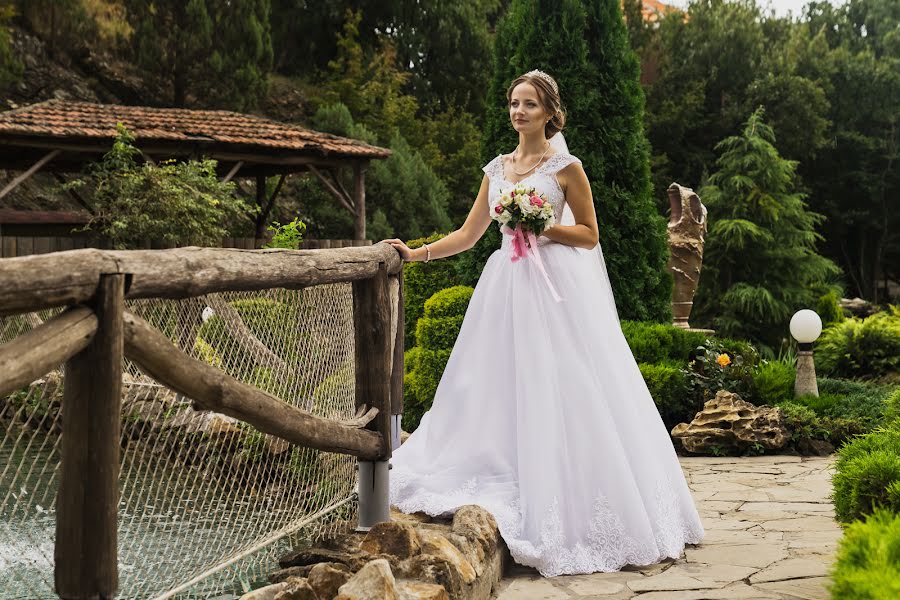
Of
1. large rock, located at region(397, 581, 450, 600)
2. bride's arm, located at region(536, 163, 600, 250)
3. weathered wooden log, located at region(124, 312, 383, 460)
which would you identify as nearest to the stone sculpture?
bride's arm, located at region(536, 163, 600, 250)

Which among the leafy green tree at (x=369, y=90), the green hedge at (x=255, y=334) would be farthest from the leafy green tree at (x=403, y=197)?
the green hedge at (x=255, y=334)

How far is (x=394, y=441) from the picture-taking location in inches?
194

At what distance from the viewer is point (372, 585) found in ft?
9.53

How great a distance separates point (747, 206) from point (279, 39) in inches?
653

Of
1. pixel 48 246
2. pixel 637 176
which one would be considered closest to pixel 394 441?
pixel 637 176

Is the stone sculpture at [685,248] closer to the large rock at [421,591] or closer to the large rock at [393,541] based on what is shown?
the large rock at [393,541]

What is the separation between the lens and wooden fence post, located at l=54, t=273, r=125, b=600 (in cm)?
221

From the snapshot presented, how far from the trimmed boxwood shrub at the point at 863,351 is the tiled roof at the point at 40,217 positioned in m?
13.6

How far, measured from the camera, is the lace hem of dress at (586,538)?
12.7 feet

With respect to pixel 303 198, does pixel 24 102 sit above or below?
above

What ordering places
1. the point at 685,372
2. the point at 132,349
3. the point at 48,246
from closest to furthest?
the point at 132,349 → the point at 685,372 → the point at 48,246

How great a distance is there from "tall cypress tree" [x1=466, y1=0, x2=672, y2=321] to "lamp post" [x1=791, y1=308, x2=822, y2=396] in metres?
1.19

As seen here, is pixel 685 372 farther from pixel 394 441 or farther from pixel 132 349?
pixel 132 349

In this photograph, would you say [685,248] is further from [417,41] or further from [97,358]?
[417,41]
